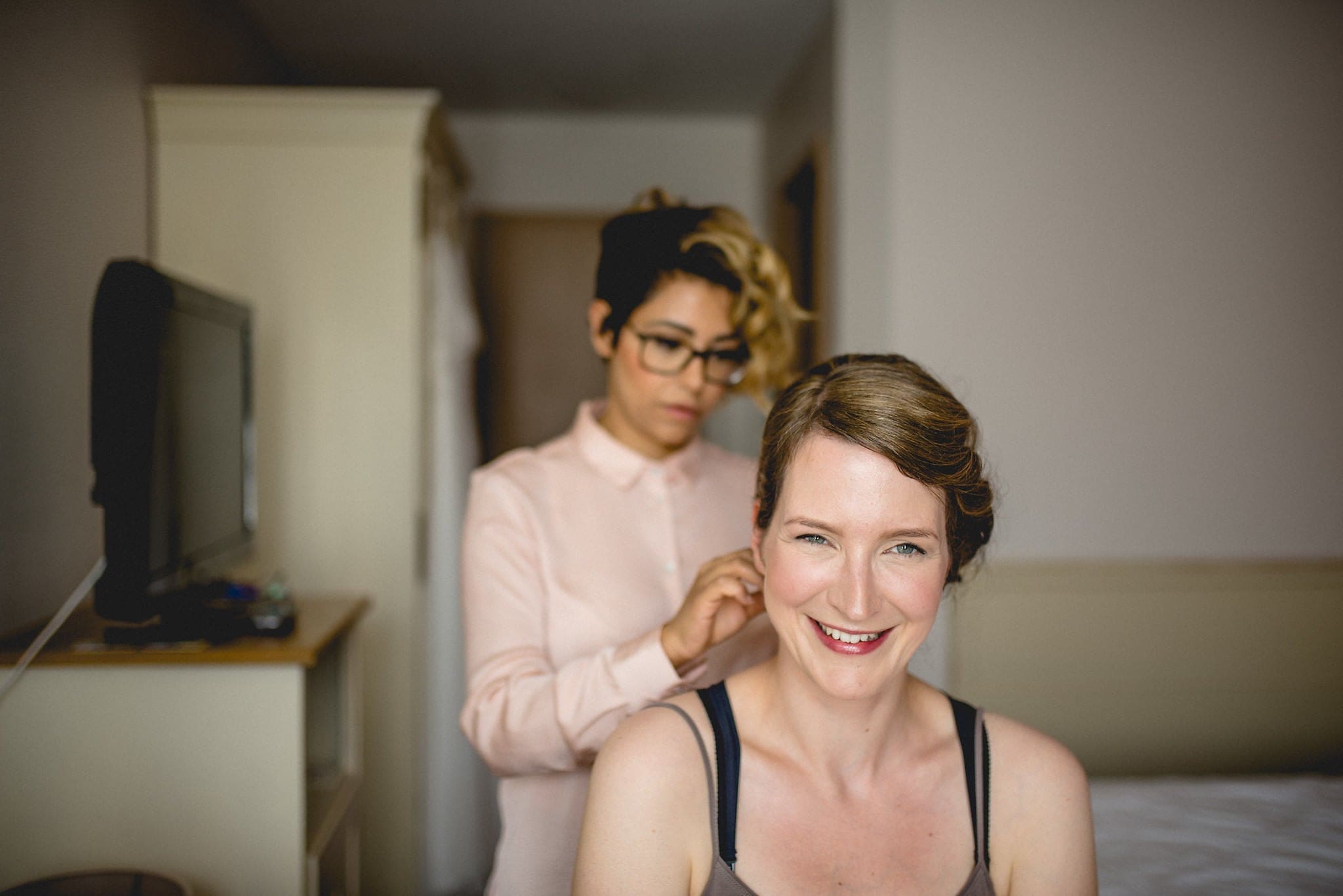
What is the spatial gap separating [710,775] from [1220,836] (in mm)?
1290

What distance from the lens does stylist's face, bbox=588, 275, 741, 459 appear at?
1.36 m

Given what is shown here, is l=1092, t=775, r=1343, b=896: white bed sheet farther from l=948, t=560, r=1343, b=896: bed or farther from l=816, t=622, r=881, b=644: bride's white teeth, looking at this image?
l=816, t=622, r=881, b=644: bride's white teeth

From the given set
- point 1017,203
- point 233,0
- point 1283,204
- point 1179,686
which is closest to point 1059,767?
point 1179,686

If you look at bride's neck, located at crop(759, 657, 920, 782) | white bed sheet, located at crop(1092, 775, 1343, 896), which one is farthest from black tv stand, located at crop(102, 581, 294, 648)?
white bed sheet, located at crop(1092, 775, 1343, 896)

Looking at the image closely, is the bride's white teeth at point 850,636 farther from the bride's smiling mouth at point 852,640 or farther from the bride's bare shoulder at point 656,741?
the bride's bare shoulder at point 656,741

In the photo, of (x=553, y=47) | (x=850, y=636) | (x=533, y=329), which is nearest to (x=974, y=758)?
→ (x=850, y=636)

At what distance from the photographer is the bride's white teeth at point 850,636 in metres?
1.07

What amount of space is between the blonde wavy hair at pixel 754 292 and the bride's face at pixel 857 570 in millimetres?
295

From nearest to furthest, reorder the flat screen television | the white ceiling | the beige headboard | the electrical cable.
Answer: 1. the flat screen television
2. the electrical cable
3. the beige headboard
4. the white ceiling

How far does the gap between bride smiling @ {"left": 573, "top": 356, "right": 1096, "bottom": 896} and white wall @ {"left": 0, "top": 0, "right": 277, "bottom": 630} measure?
4.76 ft

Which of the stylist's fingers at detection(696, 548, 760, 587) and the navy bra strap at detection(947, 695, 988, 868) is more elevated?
the stylist's fingers at detection(696, 548, 760, 587)

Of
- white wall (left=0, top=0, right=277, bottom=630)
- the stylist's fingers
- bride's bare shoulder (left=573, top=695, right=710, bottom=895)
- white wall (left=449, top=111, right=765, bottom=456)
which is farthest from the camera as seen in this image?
white wall (left=449, top=111, right=765, bottom=456)

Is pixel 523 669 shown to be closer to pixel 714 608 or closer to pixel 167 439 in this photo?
pixel 714 608

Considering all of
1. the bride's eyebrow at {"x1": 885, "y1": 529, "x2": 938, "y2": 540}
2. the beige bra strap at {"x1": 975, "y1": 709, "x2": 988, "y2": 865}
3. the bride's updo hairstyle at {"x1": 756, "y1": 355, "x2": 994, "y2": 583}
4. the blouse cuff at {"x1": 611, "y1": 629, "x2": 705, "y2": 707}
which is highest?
the bride's updo hairstyle at {"x1": 756, "y1": 355, "x2": 994, "y2": 583}
